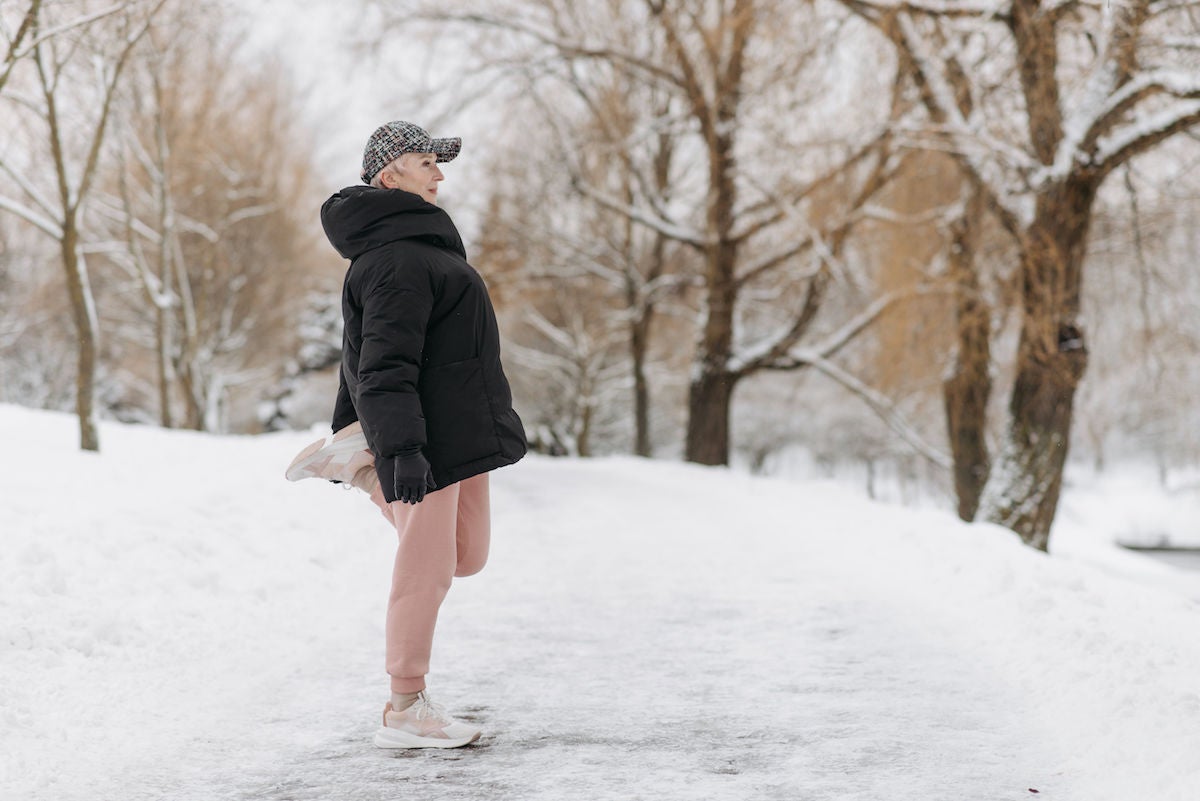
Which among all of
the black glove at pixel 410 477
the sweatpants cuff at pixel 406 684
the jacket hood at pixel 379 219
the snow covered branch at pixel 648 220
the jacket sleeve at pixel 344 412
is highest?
the snow covered branch at pixel 648 220

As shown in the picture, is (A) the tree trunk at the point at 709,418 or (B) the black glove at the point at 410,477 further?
(A) the tree trunk at the point at 709,418

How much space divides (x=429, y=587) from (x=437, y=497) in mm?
296

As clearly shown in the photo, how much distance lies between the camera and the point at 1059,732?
3.81m

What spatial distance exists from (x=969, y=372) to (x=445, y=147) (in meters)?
10.3

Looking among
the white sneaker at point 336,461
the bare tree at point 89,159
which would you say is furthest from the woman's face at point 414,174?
the bare tree at point 89,159

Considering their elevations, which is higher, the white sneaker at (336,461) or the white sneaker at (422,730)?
the white sneaker at (336,461)

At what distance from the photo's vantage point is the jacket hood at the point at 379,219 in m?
3.71

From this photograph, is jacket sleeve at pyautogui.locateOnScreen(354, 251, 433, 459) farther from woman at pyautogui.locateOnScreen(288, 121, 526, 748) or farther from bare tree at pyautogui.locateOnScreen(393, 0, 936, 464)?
bare tree at pyautogui.locateOnScreen(393, 0, 936, 464)

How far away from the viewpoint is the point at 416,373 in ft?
11.8

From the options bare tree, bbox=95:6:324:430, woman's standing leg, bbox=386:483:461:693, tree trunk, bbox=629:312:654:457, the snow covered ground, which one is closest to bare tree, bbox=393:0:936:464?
tree trunk, bbox=629:312:654:457

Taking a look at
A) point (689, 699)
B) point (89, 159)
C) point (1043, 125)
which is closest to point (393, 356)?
point (689, 699)

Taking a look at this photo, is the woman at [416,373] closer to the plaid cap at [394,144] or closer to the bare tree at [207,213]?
the plaid cap at [394,144]

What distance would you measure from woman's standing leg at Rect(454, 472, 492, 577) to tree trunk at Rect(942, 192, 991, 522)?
8219mm

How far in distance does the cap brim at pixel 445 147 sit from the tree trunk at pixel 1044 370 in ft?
23.7
